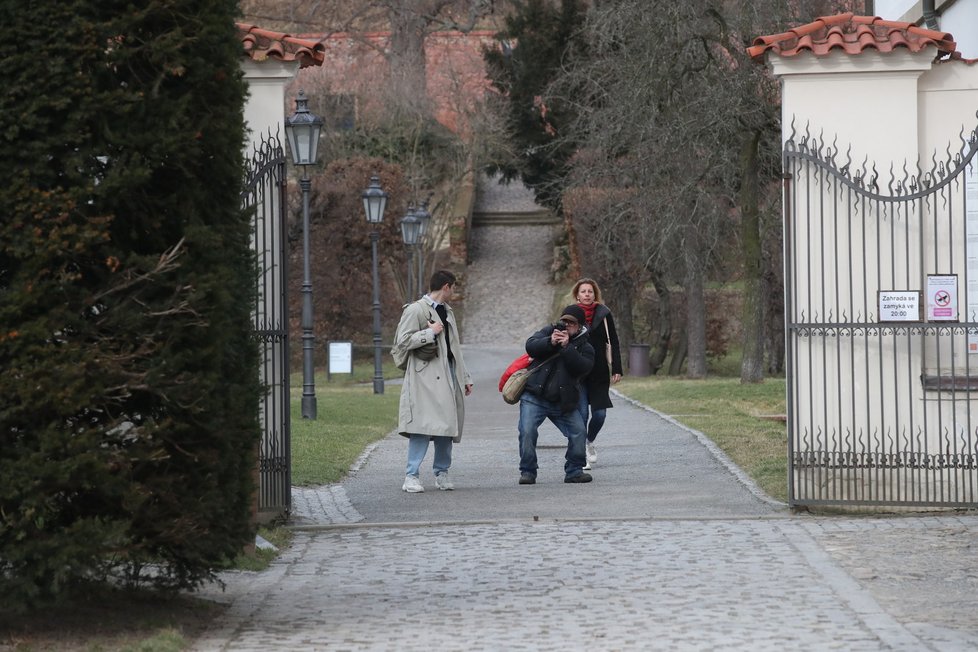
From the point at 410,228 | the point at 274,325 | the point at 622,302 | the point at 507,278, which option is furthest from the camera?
the point at 507,278

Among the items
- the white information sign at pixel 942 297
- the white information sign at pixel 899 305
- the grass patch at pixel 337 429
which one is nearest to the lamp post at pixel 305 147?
the grass patch at pixel 337 429

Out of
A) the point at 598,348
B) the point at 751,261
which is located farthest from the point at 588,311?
the point at 751,261

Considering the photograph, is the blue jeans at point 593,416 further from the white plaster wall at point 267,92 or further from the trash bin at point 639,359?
the trash bin at point 639,359

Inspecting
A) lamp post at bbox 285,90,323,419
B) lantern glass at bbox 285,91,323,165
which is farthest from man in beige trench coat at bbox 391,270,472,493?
lantern glass at bbox 285,91,323,165

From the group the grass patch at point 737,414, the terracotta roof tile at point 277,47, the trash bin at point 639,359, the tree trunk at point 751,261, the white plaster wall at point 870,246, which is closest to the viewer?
the terracotta roof tile at point 277,47

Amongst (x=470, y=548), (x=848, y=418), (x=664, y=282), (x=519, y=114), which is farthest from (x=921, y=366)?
(x=519, y=114)

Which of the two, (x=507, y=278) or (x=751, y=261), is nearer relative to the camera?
(x=751, y=261)

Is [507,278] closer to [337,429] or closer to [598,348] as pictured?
[337,429]

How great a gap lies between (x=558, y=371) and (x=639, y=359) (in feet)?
71.7

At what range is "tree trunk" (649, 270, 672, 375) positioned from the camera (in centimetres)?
3419

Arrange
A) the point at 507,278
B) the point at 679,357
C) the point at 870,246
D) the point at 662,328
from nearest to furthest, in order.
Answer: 1. the point at 870,246
2. the point at 679,357
3. the point at 662,328
4. the point at 507,278

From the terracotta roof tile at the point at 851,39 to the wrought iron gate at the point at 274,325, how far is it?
315cm

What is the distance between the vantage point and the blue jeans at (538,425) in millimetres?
12320

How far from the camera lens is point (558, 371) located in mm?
12406
